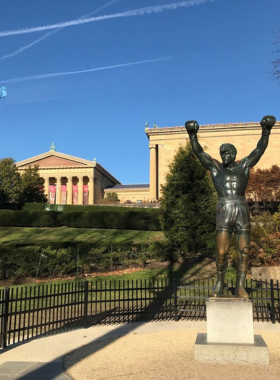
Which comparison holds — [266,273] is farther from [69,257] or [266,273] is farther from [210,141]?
[210,141]

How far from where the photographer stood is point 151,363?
5.79 metres

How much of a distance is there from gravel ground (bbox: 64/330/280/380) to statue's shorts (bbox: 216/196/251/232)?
2367 millimetres

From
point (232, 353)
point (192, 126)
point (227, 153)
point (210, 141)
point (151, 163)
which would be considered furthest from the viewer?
point (151, 163)

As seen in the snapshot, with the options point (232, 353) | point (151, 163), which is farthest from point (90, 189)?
point (232, 353)

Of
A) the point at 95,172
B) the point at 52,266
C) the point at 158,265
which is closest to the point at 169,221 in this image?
the point at 158,265

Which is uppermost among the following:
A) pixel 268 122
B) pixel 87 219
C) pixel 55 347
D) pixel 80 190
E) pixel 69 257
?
pixel 80 190

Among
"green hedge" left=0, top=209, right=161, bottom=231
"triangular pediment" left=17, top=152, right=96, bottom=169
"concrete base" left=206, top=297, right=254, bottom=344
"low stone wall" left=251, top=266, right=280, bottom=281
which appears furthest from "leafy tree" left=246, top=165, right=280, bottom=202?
"triangular pediment" left=17, top=152, right=96, bottom=169

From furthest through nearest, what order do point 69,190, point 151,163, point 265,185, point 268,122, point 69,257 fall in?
1. point 69,190
2. point 151,163
3. point 265,185
4. point 69,257
5. point 268,122

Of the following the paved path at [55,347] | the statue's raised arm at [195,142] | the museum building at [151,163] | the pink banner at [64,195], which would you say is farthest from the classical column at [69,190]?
the statue's raised arm at [195,142]

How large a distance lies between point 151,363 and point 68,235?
23462mm

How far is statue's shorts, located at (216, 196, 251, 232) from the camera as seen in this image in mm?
6176

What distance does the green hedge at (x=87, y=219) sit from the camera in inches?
1176

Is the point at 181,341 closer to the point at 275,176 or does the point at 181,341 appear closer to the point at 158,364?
the point at 158,364

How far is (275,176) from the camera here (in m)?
37.4
